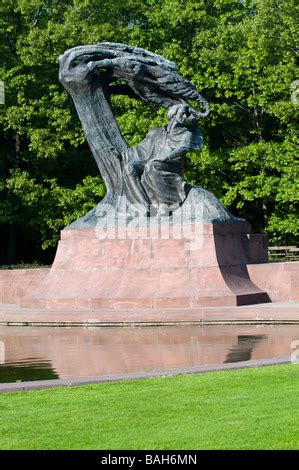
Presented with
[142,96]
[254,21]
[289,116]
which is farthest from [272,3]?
[142,96]

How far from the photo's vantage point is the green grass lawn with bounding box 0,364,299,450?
22.8ft

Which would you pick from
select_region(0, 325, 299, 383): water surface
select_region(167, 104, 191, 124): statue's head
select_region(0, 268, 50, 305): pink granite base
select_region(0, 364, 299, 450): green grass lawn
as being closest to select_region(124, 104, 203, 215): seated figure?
select_region(167, 104, 191, 124): statue's head

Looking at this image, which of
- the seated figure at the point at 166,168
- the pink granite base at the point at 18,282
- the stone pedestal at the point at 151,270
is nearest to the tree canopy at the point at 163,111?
the seated figure at the point at 166,168

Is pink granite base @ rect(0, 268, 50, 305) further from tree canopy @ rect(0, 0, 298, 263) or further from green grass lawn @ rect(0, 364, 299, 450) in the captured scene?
green grass lawn @ rect(0, 364, 299, 450)

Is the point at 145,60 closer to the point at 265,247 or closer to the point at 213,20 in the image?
the point at 265,247

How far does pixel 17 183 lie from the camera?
119 feet

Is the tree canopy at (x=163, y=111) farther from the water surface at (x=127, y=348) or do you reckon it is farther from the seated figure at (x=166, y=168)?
the water surface at (x=127, y=348)

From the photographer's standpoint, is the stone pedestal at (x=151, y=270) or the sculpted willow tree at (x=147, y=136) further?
the sculpted willow tree at (x=147, y=136)

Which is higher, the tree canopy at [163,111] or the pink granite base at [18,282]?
the tree canopy at [163,111]

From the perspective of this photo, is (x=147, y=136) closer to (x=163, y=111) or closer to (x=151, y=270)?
(x=151, y=270)

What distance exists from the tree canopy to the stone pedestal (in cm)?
1278

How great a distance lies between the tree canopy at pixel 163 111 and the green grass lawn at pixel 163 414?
24.9 m

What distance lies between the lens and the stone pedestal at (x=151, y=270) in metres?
20.7

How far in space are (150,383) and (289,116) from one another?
2580cm
